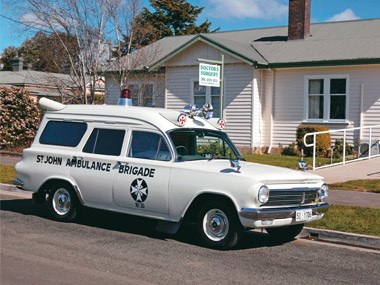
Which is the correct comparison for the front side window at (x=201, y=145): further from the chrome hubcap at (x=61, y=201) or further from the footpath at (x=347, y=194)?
the chrome hubcap at (x=61, y=201)

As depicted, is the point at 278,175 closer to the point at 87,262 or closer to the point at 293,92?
the point at 87,262

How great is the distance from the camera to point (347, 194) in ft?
41.8

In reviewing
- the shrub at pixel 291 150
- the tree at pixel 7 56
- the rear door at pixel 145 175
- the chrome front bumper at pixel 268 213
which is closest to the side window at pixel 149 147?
the rear door at pixel 145 175

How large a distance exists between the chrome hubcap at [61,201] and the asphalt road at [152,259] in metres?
0.25

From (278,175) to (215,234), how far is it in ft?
3.78

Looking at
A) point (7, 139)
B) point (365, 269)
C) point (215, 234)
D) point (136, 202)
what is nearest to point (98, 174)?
point (136, 202)

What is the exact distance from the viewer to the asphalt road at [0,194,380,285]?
642 centimetres

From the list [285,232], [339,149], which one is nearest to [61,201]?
[285,232]

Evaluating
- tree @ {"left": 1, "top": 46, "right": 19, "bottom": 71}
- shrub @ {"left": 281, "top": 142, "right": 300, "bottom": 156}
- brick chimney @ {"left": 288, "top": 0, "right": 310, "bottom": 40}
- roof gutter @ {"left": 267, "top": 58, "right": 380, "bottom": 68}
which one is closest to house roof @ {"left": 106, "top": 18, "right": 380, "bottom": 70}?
roof gutter @ {"left": 267, "top": 58, "right": 380, "bottom": 68}

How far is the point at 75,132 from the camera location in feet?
32.0

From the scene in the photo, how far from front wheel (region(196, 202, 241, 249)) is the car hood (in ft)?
1.55

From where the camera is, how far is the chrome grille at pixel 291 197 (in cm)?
777

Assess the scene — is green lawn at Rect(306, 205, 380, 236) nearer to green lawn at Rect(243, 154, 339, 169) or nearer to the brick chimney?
green lawn at Rect(243, 154, 339, 169)

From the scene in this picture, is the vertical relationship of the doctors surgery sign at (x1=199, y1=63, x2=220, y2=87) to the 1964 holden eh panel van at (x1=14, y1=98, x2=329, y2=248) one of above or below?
above
